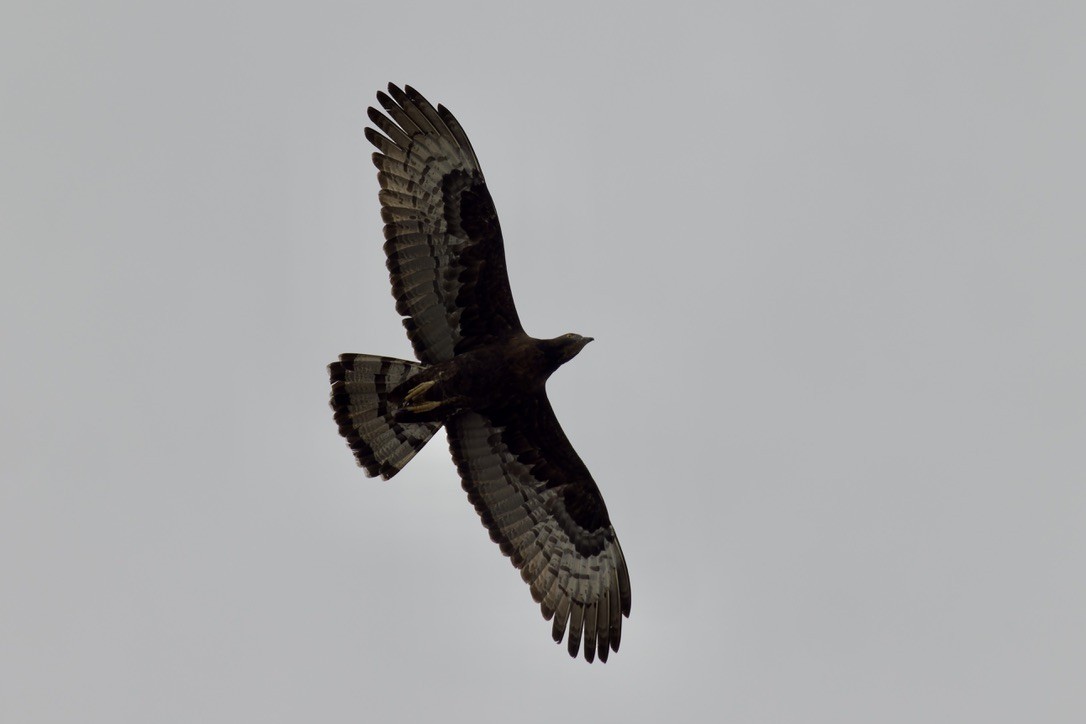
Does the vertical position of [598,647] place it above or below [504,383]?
below

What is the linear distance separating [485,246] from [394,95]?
2026 mm

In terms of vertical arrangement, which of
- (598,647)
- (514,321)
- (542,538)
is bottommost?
(598,647)

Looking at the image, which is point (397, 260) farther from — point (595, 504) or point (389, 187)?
point (595, 504)

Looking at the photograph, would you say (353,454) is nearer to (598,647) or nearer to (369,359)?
(369,359)

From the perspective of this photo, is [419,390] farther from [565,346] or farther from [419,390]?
[565,346]

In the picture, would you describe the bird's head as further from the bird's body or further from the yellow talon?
the yellow talon

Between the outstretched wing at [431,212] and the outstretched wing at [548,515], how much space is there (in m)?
1.66

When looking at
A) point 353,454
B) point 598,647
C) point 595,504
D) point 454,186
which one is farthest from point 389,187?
point 598,647

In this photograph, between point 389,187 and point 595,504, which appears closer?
point 389,187

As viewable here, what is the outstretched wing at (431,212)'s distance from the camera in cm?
1738

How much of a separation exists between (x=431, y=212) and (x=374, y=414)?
2.54 m

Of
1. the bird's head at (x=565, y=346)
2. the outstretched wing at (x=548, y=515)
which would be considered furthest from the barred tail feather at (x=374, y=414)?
the bird's head at (x=565, y=346)

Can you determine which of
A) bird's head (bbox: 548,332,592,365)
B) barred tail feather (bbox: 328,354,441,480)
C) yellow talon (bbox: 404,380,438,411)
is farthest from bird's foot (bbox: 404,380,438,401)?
bird's head (bbox: 548,332,592,365)

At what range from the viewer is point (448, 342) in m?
17.7
